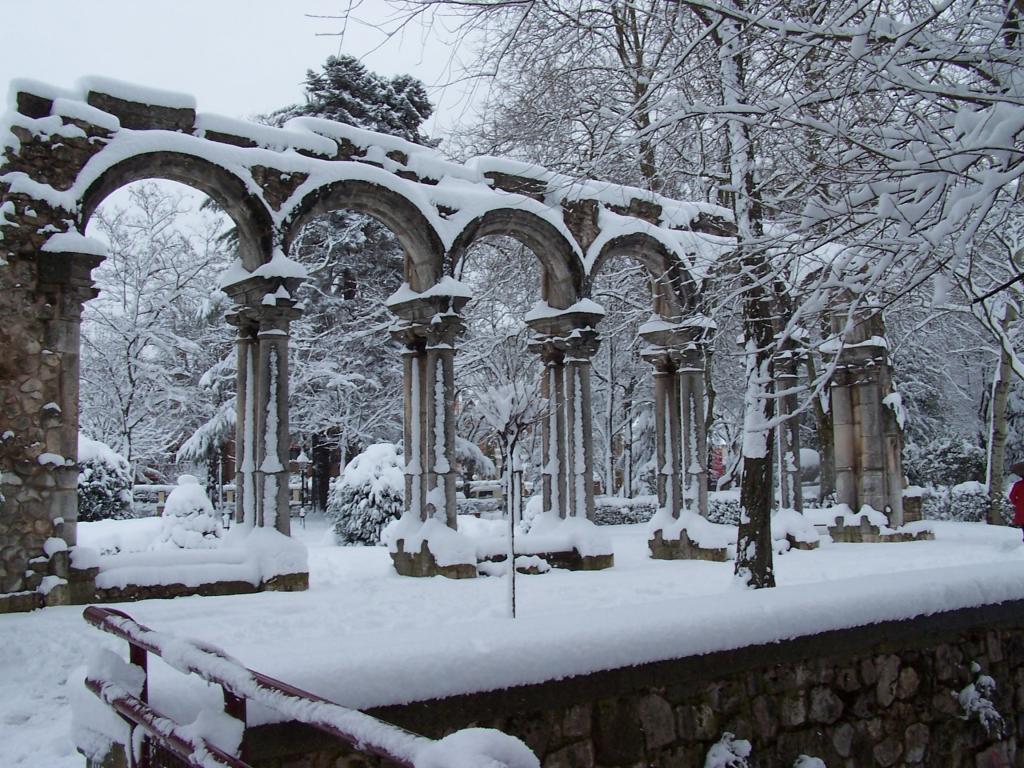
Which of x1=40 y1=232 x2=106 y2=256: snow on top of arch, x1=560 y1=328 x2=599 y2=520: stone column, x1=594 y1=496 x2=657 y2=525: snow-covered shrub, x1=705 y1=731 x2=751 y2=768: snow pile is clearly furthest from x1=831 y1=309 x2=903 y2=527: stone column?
x1=705 y1=731 x2=751 y2=768: snow pile

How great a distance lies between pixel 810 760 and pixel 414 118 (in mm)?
23665

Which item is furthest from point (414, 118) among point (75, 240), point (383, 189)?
point (75, 240)

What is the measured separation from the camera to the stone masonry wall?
3314mm

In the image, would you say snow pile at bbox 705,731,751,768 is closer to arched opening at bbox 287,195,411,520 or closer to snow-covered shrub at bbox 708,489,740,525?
snow-covered shrub at bbox 708,489,740,525

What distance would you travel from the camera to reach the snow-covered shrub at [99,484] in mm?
15195

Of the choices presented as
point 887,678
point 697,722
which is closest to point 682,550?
point 887,678

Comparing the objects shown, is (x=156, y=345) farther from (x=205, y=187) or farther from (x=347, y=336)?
(x=205, y=187)

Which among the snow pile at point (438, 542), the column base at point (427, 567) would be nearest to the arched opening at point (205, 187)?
the snow pile at point (438, 542)

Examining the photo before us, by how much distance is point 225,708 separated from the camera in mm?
2672

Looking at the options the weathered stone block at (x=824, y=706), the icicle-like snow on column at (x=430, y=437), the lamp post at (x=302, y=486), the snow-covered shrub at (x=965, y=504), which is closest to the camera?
the weathered stone block at (x=824, y=706)

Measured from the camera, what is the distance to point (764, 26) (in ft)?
15.9

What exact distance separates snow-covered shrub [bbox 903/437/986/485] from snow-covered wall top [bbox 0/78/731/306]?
14.5 m

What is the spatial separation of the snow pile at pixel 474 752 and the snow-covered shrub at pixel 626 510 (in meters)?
20.5

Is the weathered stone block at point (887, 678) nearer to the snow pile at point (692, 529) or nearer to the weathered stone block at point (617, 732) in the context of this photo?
the weathered stone block at point (617, 732)
